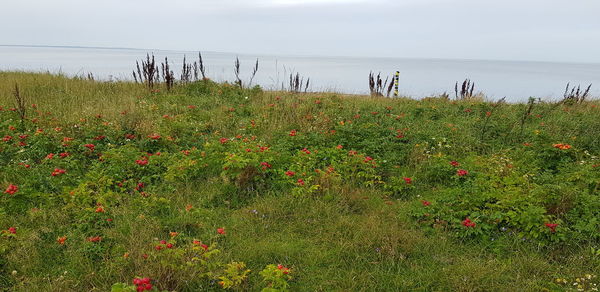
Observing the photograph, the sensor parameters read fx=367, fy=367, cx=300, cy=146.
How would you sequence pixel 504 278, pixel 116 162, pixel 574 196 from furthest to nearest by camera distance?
pixel 116 162 < pixel 574 196 < pixel 504 278

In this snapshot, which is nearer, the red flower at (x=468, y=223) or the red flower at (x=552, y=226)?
the red flower at (x=552, y=226)

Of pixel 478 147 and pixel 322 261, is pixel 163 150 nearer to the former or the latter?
pixel 322 261

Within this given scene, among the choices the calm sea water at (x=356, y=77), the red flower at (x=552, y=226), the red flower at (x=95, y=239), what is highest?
the calm sea water at (x=356, y=77)

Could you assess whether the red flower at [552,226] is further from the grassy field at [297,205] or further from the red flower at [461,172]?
the red flower at [461,172]

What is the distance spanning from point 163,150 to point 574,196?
5.24 metres

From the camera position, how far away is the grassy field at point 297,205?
3.03 meters

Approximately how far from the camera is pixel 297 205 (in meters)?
4.19

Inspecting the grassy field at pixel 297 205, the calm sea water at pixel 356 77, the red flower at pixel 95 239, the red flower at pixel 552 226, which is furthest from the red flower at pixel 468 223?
the calm sea water at pixel 356 77

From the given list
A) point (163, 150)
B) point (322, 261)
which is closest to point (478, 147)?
point (322, 261)

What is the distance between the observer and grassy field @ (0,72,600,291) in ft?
9.93

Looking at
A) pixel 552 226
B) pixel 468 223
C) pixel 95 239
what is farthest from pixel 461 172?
pixel 95 239

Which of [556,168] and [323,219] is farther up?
[556,168]

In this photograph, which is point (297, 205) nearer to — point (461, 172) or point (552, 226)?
point (461, 172)

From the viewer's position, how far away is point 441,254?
11.2 ft
